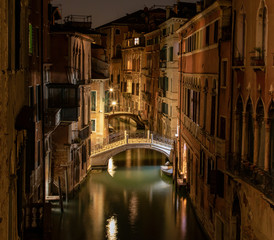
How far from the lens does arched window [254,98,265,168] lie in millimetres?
14203

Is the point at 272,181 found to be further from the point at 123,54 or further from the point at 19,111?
the point at 123,54

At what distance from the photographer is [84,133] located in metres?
32.9

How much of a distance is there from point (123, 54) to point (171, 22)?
24674mm

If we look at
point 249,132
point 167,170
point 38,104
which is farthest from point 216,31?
point 167,170

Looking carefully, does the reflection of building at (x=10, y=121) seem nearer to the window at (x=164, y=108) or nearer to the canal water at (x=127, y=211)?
the canal water at (x=127, y=211)

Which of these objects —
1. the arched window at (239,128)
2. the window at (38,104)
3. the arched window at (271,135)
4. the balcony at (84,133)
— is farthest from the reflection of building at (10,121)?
the balcony at (84,133)

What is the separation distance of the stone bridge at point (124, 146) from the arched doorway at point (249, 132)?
20.2m

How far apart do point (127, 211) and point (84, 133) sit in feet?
25.2

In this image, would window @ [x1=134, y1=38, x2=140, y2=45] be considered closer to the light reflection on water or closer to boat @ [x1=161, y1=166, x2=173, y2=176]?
boat @ [x1=161, y1=166, x2=173, y2=176]

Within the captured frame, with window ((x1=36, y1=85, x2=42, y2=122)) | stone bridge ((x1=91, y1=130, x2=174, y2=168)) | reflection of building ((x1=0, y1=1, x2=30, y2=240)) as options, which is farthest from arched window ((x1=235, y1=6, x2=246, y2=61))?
stone bridge ((x1=91, y1=130, x2=174, y2=168))

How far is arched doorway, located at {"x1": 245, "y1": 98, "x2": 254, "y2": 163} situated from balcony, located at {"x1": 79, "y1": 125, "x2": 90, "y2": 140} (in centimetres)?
1698

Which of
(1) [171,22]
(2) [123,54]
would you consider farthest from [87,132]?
(2) [123,54]

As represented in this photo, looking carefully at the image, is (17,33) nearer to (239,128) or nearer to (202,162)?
(239,128)

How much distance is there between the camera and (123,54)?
6425 centimetres
